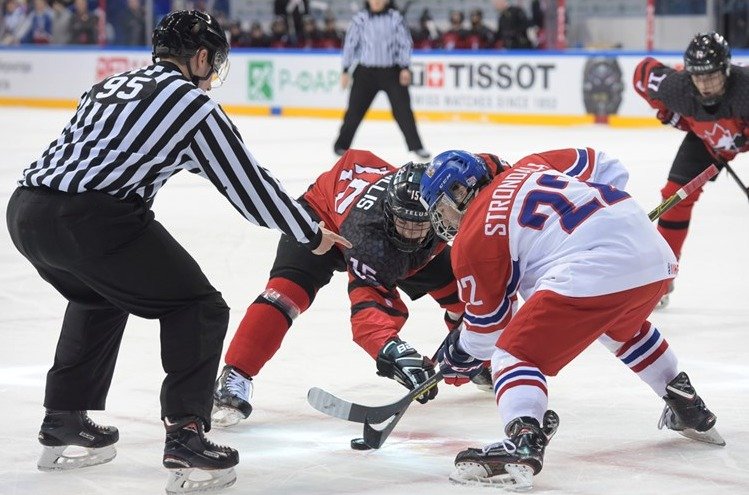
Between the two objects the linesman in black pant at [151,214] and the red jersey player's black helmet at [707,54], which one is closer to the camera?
the linesman in black pant at [151,214]

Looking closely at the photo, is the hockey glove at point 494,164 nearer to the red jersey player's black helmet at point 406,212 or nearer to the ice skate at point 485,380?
the red jersey player's black helmet at point 406,212

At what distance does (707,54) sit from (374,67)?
6197 millimetres

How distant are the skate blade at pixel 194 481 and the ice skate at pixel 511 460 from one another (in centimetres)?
56

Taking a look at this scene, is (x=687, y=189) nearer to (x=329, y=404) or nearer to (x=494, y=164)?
(x=494, y=164)

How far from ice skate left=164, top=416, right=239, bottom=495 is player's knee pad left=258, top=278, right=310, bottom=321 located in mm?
759

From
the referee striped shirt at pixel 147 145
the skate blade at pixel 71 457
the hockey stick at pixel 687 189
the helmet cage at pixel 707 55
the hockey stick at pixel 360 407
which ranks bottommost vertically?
the skate blade at pixel 71 457

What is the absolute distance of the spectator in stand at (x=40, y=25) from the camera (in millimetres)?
17531

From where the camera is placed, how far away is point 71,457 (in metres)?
3.46

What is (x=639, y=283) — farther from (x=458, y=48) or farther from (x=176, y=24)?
(x=458, y=48)

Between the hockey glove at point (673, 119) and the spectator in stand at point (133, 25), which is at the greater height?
the spectator in stand at point (133, 25)

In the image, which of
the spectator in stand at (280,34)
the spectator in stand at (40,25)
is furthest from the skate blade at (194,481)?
the spectator in stand at (40,25)

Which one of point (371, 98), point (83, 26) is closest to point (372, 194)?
point (371, 98)

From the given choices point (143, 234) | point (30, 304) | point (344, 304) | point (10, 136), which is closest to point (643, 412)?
point (143, 234)

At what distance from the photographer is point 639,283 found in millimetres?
3250
